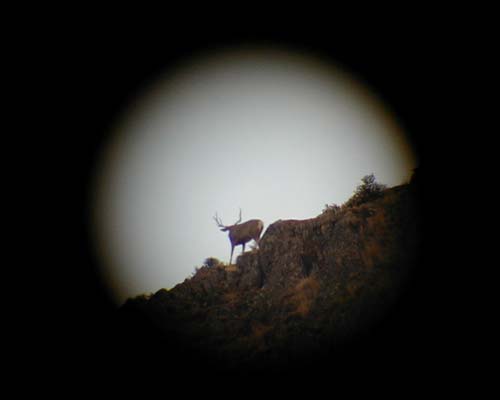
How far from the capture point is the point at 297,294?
1076 cm

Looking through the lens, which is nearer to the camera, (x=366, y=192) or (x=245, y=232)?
(x=366, y=192)

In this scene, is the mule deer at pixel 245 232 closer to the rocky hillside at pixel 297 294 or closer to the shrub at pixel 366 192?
the rocky hillside at pixel 297 294

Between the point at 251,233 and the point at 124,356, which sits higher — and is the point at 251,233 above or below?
above

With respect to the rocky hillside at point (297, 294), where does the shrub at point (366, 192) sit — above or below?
above

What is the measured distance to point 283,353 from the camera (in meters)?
8.72

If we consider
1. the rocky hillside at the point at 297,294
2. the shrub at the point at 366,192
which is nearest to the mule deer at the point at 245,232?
the rocky hillside at the point at 297,294

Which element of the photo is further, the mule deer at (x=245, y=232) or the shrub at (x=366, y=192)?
the mule deer at (x=245, y=232)

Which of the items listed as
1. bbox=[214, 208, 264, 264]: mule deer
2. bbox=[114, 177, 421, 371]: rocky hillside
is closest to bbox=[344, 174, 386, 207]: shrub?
bbox=[114, 177, 421, 371]: rocky hillside

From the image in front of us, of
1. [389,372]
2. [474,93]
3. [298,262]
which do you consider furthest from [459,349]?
[474,93]

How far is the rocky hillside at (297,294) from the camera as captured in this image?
324 inches

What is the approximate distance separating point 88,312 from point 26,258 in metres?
4.91

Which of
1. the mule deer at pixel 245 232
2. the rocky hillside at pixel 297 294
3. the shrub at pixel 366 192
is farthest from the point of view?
the mule deer at pixel 245 232

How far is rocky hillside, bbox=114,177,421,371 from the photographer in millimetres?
8227

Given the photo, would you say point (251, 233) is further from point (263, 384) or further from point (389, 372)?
point (389, 372)
